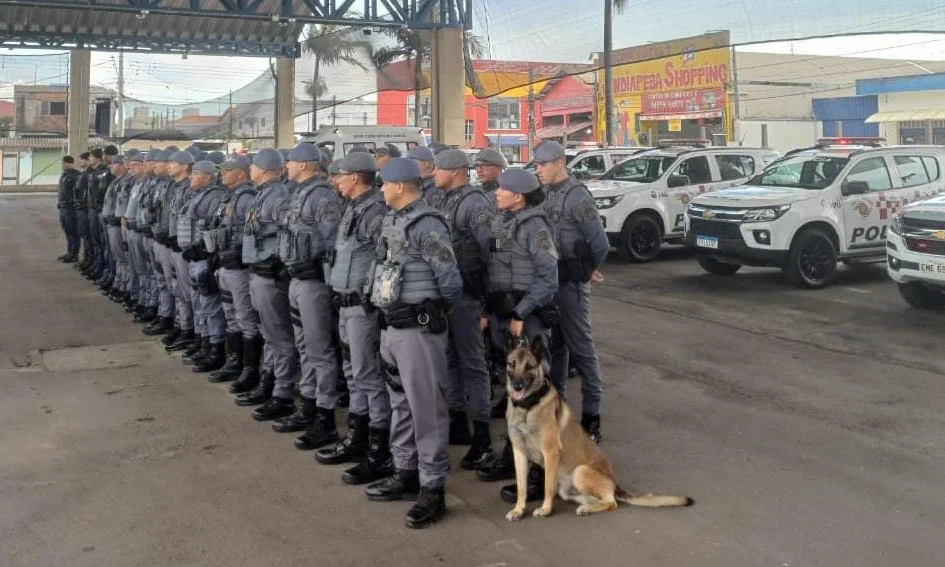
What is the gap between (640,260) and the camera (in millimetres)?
14469

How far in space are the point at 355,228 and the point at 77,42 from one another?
77.7 feet

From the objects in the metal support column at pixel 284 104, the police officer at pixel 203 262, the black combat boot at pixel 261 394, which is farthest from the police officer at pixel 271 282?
the metal support column at pixel 284 104

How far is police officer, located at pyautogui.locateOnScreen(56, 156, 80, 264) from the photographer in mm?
14817

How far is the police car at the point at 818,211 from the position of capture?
11609 millimetres

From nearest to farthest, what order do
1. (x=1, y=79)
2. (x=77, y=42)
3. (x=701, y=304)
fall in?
1. (x=701, y=304)
2. (x=77, y=42)
3. (x=1, y=79)

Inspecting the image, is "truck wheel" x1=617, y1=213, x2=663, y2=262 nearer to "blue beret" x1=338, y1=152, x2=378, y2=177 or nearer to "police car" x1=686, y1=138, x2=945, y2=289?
"police car" x1=686, y1=138, x2=945, y2=289

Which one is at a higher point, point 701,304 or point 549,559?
point 701,304

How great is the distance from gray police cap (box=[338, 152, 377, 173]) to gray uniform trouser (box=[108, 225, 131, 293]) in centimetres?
662

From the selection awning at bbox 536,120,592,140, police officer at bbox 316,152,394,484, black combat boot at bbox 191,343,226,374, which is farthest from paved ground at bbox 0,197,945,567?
awning at bbox 536,120,592,140

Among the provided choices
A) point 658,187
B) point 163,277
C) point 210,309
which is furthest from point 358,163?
point 658,187

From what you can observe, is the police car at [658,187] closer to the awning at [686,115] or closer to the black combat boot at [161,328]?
the black combat boot at [161,328]

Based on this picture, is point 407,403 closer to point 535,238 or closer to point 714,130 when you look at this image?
point 535,238

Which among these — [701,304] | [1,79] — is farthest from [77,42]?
[701,304]

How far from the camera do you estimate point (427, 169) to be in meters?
6.98
